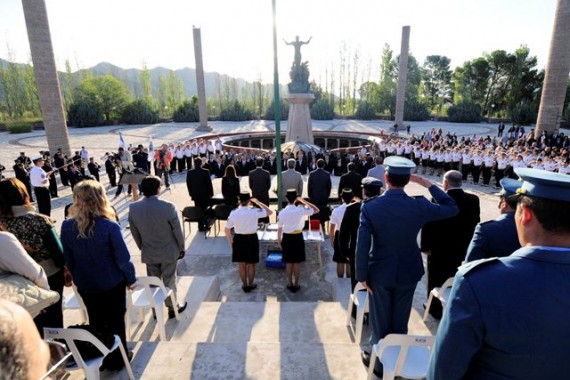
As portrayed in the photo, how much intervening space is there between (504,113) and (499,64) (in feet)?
20.7

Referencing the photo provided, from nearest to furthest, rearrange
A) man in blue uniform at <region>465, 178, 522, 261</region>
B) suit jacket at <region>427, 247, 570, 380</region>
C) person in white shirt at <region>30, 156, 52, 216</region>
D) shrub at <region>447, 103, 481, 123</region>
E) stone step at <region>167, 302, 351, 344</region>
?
suit jacket at <region>427, 247, 570, 380</region>, man in blue uniform at <region>465, 178, 522, 261</region>, stone step at <region>167, 302, 351, 344</region>, person in white shirt at <region>30, 156, 52, 216</region>, shrub at <region>447, 103, 481, 123</region>

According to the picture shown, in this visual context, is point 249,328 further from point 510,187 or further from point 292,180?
point 292,180

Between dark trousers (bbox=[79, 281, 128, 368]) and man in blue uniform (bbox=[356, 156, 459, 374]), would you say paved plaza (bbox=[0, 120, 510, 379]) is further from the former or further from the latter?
man in blue uniform (bbox=[356, 156, 459, 374])

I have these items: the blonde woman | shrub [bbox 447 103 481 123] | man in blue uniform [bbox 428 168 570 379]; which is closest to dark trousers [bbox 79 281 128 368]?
the blonde woman

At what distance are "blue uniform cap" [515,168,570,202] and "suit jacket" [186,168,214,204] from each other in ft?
22.4

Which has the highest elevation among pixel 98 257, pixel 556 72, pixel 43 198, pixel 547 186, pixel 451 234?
pixel 556 72

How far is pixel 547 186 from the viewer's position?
1.31 meters

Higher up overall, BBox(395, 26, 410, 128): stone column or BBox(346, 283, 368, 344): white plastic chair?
BBox(395, 26, 410, 128): stone column

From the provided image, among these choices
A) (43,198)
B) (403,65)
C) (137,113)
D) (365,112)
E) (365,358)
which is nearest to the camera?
(365,358)

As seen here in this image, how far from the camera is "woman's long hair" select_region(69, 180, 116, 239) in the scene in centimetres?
285

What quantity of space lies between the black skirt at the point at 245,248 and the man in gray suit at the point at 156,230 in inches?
41.5

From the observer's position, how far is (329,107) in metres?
44.2

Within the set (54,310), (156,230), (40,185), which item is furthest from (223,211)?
(40,185)

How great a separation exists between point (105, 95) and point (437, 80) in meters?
48.7
